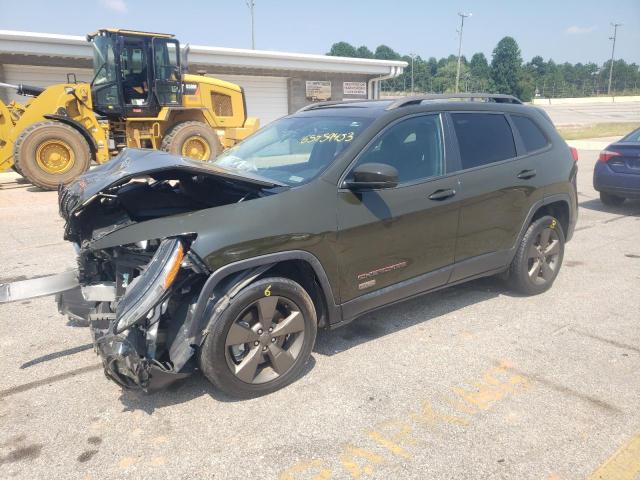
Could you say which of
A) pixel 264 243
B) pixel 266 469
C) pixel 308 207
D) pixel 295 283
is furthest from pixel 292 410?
pixel 308 207

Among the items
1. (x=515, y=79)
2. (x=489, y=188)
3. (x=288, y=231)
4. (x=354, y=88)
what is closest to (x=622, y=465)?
(x=288, y=231)

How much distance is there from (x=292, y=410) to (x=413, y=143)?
213 centimetres

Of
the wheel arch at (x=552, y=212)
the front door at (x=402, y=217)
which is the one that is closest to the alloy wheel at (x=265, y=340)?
the front door at (x=402, y=217)

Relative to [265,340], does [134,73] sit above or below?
above

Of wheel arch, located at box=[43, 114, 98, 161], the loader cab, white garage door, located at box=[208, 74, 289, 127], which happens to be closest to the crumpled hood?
wheel arch, located at box=[43, 114, 98, 161]

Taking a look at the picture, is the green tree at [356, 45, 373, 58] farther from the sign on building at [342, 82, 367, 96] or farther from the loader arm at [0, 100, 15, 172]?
the loader arm at [0, 100, 15, 172]

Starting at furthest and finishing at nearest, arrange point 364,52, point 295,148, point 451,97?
point 364,52, point 451,97, point 295,148

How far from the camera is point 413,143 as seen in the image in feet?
12.9

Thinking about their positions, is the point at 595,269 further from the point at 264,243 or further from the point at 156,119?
the point at 156,119

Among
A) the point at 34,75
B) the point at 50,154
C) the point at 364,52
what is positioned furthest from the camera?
the point at 364,52

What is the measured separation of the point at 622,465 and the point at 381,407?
1.27 meters

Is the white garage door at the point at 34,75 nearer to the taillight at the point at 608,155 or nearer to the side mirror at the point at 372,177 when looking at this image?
the taillight at the point at 608,155

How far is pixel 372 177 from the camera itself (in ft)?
11.0

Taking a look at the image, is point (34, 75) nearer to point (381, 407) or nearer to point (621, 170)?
point (621, 170)
